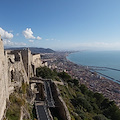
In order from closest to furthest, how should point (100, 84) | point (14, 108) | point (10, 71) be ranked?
point (14, 108) < point (10, 71) < point (100, 84)

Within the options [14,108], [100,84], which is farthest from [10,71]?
[100,84]

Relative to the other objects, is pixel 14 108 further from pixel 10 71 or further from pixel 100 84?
pixel 100 84

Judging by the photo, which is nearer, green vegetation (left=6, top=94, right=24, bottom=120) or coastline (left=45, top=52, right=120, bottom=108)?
green vegetation (left=6, top=94, right=24, bottom=120)

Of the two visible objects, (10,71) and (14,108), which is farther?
(10,71)

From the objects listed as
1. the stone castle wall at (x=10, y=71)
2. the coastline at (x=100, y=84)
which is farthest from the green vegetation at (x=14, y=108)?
the coastline at (x=100, y=84)

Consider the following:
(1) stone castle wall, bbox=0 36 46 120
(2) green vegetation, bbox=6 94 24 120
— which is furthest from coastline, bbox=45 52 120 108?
(2) green vegetation, bbox=6 94 24 120

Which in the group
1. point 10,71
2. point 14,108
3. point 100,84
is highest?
point 10,71

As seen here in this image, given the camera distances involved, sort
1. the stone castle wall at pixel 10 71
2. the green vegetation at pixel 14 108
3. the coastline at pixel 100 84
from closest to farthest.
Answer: the green vegetation at pixel 14 108 → the stone castle wall at pixel 10 71 → the coastline at pixel 100 84

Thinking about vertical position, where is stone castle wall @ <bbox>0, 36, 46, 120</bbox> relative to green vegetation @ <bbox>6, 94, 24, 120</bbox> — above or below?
above

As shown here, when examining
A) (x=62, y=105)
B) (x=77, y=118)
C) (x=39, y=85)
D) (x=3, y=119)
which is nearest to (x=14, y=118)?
(x=3, y=119)

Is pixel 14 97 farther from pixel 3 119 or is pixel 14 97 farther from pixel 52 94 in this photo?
pixel 52 94

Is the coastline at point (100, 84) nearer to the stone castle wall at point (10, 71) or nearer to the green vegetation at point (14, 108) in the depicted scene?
the stone castle wall at point (10, 71)

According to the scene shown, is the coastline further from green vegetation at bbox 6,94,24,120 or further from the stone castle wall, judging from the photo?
green vegetation at bbox 6,94,24,120
